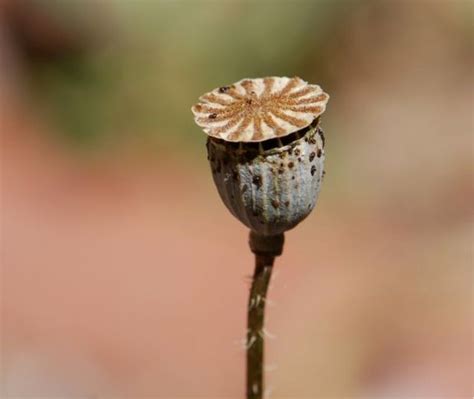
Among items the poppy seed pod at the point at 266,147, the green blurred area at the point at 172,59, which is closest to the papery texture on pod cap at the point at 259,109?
the poppy seed pod at the point at 266,147

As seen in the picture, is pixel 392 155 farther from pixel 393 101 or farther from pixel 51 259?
pixel 51 259

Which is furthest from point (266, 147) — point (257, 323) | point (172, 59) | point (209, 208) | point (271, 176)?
point (172, 59)

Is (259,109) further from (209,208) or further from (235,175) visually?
(209,208)

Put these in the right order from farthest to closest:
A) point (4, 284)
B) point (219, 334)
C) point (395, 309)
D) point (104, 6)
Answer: point (104, 6)
point (4, 284)
point (219, 334)
point (395, 309)

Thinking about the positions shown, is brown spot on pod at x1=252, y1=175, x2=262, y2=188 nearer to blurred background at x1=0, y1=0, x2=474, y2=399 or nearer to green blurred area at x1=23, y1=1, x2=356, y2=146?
blurred background at x1=0, y1=0, x2=474, y2=399

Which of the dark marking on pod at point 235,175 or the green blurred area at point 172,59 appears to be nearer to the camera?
the dark marking on pod at point 235,175

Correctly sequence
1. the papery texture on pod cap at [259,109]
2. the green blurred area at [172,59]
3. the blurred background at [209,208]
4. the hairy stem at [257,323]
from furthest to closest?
the green blurred area at [172,59] < the blurred background at [209,208] < the hairy stem at [257,323] < the papery texture on pod cap at [259,109]

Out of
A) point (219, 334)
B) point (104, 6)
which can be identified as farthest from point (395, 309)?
point (104, 6)

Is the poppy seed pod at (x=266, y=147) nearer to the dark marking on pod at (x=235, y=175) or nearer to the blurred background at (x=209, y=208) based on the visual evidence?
the dark marking on pod at (x=235, y=175)
